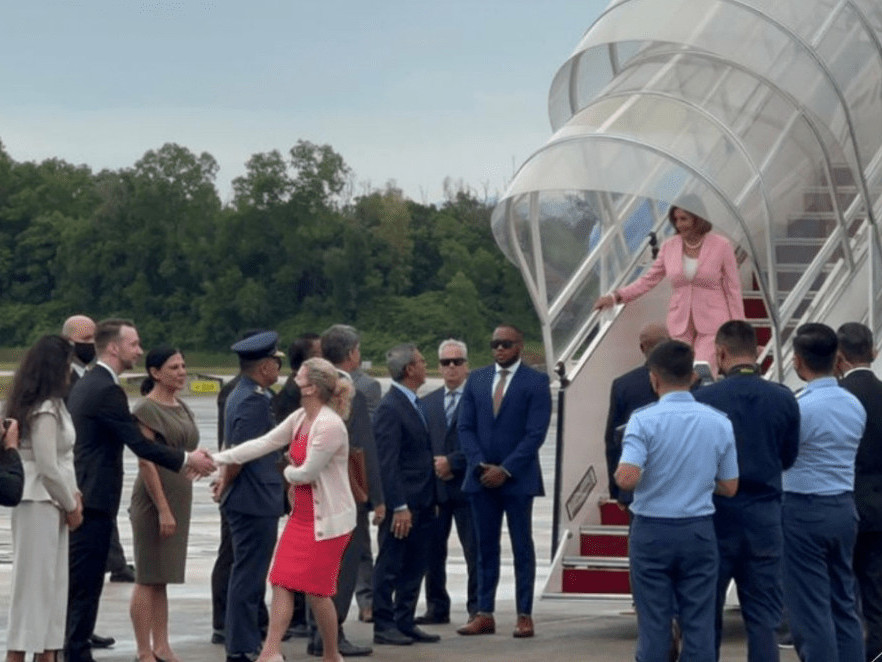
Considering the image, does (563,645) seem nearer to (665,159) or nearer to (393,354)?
(393,354)

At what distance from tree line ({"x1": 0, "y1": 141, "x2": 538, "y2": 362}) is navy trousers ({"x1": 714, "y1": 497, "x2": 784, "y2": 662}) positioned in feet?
262

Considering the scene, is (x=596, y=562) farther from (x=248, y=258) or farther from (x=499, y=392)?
(x=248, y=258)

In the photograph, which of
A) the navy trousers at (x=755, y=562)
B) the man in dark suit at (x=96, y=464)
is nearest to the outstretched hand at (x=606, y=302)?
the man in dark suit at (x=96, y=464)

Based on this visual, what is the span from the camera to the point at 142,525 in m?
10.3

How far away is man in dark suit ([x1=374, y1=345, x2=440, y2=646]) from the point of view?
11469 mm

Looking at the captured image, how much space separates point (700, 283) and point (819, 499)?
314cm

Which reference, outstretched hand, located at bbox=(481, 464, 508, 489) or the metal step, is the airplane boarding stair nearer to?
the metal step

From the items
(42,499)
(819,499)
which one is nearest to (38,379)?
(42,499)

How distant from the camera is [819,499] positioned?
920 cm

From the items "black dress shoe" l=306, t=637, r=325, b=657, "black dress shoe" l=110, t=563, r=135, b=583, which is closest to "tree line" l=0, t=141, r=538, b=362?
"black dress shoe" l=110, t=563, r=135, b=583

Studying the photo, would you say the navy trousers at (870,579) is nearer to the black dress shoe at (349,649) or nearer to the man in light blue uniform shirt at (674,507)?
the man in light blue uniform shirt at (674,507)

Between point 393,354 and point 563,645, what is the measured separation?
2.03 metres

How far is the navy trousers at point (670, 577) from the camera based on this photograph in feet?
27.4

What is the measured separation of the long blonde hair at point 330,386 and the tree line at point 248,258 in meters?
78.6
